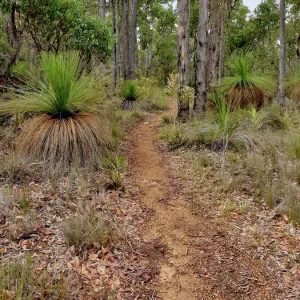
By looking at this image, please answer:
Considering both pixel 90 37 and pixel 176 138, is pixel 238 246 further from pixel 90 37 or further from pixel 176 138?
pixel 90 37

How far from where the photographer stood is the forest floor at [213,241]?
99.7 inches

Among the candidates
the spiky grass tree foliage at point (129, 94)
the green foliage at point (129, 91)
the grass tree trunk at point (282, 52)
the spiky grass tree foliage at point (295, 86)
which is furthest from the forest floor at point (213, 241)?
the spiky grass tree foliage at point (295, 86)

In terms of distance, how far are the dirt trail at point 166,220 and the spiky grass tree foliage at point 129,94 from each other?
432 centimetres

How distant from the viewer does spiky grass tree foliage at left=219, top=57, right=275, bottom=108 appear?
27.5ft

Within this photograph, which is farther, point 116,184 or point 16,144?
point 16,144

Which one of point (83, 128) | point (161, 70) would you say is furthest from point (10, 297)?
point (161, 70)

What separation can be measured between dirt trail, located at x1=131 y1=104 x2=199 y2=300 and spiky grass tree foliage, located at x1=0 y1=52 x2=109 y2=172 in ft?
2.86

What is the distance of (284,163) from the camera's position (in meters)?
4.58

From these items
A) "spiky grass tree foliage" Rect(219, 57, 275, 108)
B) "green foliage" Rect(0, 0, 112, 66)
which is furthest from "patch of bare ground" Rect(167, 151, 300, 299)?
"green foliage" Rect(0, 0, 112, 66)

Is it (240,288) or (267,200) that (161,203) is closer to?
(267,200)

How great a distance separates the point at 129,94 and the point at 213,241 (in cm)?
793

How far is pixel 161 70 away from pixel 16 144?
1808cm

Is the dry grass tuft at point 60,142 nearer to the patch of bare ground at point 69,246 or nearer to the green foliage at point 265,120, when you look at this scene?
the patch of bare ground at point 69,246

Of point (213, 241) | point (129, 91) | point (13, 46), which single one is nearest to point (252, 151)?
point (213, 241)
